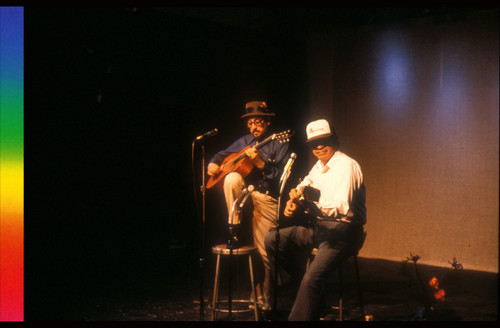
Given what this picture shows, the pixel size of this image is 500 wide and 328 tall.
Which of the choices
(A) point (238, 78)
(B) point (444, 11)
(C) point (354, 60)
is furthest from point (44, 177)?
(B) point (444, 11)

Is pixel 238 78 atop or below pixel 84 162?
atop

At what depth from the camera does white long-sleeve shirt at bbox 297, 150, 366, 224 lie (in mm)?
3729

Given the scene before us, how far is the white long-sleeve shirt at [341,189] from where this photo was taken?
12.2 feet

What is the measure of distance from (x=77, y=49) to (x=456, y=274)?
4957mm

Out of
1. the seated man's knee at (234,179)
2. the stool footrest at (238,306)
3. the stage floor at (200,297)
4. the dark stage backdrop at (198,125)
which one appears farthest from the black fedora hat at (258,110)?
the stool footrest at (238,306)

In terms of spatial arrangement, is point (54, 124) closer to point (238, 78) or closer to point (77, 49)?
point (77, 49)

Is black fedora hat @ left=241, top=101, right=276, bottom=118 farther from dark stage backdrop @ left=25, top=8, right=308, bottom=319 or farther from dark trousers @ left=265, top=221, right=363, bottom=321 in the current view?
dark stage backdrop @ left=25, top=8, right=308, bottom=319

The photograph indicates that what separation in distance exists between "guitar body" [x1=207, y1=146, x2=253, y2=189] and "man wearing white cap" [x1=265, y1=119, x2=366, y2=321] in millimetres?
613

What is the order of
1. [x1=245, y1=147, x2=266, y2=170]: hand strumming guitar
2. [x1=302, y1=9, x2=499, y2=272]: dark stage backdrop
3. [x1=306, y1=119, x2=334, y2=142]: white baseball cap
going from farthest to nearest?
[x1=302, y1=9, x2=499, y2=272]: dark stage backdrop
[x1=245, y1=147, x2=266, y2=170]: hand strumming guitar
[x1=306, y1=119, x2=334, y2=142]: white baseball cap

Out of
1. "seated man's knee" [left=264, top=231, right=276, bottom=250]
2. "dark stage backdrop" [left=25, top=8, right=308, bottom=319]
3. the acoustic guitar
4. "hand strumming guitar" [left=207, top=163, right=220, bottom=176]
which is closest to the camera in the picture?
"seated man's knee" [left=264, top=231, right=276, bottom=250]

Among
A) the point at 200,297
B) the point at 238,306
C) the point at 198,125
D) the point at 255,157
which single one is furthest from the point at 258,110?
the point at 198,125

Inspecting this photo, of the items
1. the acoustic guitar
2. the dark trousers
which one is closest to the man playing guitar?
the acoustic guitar

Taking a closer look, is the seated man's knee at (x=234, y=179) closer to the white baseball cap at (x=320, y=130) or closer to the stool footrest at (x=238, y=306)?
the white baseball cap at (x=320, y=130)

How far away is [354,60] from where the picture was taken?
729 centimetres
